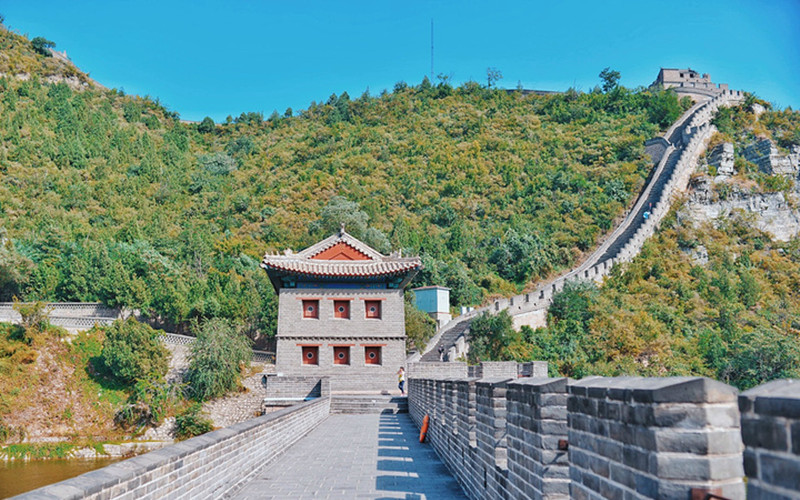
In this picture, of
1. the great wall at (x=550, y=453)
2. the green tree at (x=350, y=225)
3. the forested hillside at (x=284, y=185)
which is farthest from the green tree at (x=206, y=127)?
the great wall at (x=550, y=453)

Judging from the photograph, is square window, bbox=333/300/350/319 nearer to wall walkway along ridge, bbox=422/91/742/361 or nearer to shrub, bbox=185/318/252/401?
shrub, bbox=185/318/252/401

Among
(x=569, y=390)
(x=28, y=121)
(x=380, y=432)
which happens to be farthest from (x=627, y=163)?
(x=28, y=121)

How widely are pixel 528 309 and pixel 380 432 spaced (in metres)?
20.8

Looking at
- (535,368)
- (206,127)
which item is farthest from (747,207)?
(206,127)

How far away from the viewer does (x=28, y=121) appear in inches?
2425

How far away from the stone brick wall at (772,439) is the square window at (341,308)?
21.7 m

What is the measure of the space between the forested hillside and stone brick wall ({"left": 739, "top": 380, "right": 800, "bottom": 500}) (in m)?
29.9

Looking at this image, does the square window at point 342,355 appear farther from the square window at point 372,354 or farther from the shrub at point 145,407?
the shrub at point 145,407

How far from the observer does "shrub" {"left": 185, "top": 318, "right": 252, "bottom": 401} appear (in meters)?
25.5

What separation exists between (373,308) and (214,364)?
7.89m

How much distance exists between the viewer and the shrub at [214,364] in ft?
83.6

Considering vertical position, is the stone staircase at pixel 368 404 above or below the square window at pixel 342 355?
below

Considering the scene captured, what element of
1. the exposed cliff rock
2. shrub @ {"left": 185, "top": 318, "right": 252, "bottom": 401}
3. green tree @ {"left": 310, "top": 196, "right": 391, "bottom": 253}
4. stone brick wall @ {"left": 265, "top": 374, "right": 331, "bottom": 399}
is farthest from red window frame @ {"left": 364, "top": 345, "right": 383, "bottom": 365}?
the exposed cliff rock

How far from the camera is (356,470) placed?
905 cm
